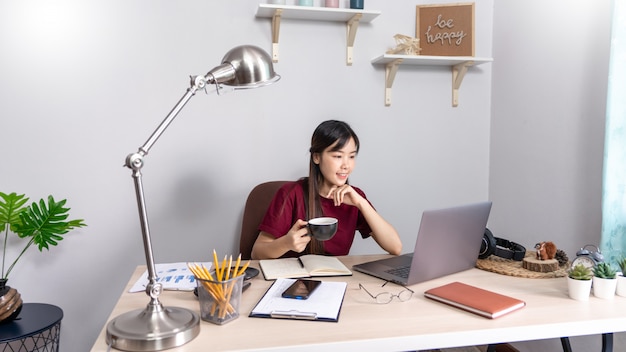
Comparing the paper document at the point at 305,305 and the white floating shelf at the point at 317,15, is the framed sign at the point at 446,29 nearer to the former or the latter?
the white floating shelf at the point at 317,15

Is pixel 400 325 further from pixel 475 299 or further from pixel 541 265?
pixel 541 265

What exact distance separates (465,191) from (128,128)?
1.84 m

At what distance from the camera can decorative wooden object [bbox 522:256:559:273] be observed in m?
1.33

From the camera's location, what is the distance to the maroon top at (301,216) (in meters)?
1.68

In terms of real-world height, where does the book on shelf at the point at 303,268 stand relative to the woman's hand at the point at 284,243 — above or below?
below

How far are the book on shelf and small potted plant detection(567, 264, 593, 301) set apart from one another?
1.91 feet

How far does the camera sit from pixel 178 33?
2.17m

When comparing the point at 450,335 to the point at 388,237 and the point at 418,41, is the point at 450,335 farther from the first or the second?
the point at 418,41

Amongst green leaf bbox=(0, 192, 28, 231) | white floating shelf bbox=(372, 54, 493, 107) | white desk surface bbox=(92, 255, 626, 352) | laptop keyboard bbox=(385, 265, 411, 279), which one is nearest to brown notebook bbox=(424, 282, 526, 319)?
white desk surface bbox=(92, 255, 626, 352)

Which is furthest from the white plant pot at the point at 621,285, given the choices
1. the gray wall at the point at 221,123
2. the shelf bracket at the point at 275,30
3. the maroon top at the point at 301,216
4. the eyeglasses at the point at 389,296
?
the shelf bracket at the point at 275,30

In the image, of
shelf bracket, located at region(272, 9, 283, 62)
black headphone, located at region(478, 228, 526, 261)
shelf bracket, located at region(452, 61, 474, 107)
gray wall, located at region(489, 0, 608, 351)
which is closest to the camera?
black headphone, located at region(478, 228, 526, 261)

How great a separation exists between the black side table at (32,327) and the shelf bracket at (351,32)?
5.84ft

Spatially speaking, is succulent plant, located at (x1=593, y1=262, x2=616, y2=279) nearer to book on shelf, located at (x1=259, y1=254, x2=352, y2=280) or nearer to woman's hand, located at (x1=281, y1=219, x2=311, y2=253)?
book on shelf, located at (x1=259, y1=254, x2=352, y2=280)

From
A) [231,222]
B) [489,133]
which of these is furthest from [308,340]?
[489,133]
